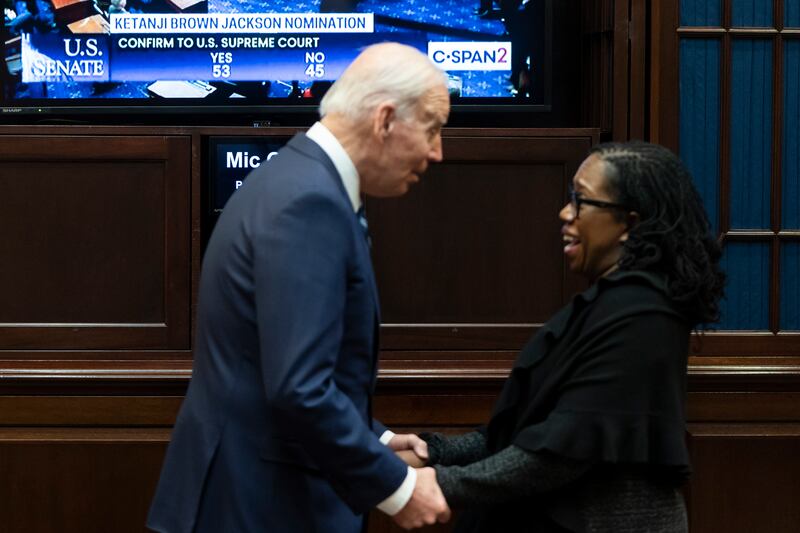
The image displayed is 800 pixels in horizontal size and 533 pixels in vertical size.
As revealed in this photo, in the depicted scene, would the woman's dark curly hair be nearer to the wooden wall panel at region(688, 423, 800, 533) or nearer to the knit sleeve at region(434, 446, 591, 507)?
the knit sleeve at region(434, 446, 591, 507)

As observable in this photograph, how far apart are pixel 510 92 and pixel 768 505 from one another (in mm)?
1445

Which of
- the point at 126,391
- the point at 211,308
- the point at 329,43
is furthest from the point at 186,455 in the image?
the point at 329,43

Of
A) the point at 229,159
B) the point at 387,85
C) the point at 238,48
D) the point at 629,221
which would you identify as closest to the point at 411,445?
the point at 629,221

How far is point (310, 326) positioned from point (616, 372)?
0.56 meters

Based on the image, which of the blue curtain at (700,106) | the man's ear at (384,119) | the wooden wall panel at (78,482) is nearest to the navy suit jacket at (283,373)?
the man's ear at (384,119)

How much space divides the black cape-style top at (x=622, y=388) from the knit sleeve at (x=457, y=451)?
0.30 m

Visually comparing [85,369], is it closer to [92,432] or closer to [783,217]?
[92,432]

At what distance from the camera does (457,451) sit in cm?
256

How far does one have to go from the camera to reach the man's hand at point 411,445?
2.55 m

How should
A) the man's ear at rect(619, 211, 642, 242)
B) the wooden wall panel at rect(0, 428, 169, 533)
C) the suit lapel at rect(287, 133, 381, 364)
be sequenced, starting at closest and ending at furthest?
the suit lapel at rect(287, 133, 381, 364), the man's ear at rect(619, 211, 642, 242), the wooden wall panel at rect(0, 428, 169, 533)

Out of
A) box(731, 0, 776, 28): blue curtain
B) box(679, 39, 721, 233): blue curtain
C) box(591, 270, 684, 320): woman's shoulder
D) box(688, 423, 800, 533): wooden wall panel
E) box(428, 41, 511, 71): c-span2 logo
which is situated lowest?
box(688, 423, 800, 533): wooden wall panel

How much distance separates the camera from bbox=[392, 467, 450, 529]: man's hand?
7.25 feet

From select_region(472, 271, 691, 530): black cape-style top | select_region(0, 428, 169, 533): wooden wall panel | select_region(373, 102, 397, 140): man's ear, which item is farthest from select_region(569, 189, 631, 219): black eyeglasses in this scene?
select_region(0, 428, 169, 533): wooden wall panel

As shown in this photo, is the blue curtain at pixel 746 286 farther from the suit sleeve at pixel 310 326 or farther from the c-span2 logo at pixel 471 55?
the suit sleeve at pixel 310 326
